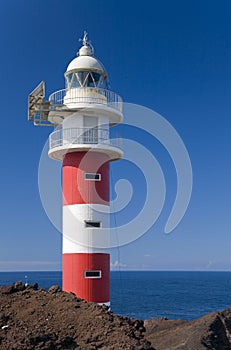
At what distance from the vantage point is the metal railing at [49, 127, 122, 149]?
18.7 metres

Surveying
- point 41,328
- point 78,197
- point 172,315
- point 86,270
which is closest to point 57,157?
point 78,197

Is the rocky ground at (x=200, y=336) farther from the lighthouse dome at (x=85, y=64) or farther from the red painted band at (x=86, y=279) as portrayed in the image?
the lighthouse dome at (x=85, y=64)

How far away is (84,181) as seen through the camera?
18484 mm

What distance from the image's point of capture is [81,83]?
19359 mm

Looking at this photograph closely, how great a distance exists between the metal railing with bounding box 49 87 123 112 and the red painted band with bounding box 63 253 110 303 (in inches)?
224

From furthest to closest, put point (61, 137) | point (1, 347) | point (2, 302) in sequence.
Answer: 1. point (61, 137)
2. point (2, 302)
3. point (1, 347)

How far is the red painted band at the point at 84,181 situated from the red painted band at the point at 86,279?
2.00 m

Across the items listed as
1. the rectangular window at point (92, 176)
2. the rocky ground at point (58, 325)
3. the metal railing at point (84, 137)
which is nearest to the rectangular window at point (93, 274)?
the rectangular window at point (92, 176)

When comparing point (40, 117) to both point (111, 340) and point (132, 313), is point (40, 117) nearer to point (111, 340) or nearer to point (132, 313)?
point (111, 340)

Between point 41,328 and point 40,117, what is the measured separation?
11.1 meters

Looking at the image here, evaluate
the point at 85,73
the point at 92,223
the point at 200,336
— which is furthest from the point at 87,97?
the point at 200,336

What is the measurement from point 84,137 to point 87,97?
1.56 meters

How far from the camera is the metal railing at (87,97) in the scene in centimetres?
1898

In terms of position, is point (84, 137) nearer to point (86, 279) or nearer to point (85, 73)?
point (85, 73)
